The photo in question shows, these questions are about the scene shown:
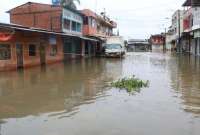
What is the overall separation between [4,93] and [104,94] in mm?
4157

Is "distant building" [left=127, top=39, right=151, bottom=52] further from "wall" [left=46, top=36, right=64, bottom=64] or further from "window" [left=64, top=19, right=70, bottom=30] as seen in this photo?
"wall" [left=46, top=36, right=64, bottom=64]

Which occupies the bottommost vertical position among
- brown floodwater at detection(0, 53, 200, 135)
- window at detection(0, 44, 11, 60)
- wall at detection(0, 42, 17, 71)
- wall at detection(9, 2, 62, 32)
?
brown floodwater at detection(0, 53, 200, 135)

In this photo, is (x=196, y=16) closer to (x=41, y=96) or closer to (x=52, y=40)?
(x=52, y=40)

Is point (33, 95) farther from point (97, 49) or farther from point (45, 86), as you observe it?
point (97, 49)

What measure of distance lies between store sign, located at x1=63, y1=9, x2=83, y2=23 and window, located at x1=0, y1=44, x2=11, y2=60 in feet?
48.9

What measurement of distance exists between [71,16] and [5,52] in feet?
61.7

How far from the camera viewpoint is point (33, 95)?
46.8 feet

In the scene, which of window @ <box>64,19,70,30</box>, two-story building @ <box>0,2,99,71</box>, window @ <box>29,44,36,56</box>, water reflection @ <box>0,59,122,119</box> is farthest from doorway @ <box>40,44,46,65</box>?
water reflection @ <box>0,59,122,119</box>

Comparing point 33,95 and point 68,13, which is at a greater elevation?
point 68,13

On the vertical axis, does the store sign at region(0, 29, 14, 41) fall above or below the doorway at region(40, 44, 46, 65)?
above

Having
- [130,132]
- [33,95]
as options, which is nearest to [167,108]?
[130,132]

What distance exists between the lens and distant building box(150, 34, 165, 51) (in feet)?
390

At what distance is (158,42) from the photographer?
122m

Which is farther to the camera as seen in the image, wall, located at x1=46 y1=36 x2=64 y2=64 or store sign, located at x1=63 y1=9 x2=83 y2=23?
store sign, located at x1=63 y1=9 x2=83 y2=23
